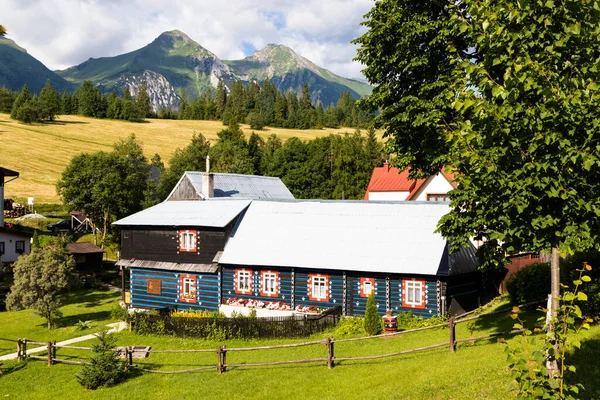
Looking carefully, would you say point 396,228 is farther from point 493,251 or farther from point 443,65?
point 493,251

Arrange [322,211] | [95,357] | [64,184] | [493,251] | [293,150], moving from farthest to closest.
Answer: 1. [293,150]
2. [64,184]
3. [322,211]
4. [95,357]
5. [493,251]

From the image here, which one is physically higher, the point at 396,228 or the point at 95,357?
the point at 396,228

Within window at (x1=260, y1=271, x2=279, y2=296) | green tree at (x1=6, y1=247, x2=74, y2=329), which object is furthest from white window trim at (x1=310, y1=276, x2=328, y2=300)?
green tree at (x1=6, y1=247, x2=74, y2=329)

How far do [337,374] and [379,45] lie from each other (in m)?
13.3

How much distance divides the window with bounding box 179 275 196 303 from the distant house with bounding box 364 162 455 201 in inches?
1090

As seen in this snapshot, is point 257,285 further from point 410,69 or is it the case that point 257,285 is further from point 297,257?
point 410,69

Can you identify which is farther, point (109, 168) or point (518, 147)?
point (109, 168)

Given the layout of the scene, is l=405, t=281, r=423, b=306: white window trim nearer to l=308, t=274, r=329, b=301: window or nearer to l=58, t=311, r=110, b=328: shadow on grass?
l=308, t=274, r=329, b=301: window

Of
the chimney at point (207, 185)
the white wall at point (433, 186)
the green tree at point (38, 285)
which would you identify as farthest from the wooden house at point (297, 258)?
the white wall at point (433, 186)

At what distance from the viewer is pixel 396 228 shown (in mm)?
29641

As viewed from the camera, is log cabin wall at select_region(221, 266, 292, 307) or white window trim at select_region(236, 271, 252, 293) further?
white window trim at select_region(236, 271, 252, 293)

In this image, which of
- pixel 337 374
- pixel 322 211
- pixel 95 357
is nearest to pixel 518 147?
pixel 337 374

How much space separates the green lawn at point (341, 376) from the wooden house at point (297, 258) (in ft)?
15.5

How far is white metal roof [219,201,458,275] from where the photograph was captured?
27750mm
